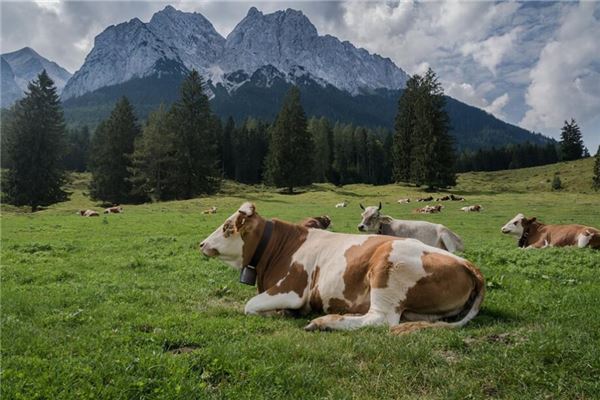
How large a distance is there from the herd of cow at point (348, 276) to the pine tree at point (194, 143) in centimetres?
5537

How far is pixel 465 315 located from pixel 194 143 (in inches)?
2438

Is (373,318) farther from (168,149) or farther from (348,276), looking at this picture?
(168,149)

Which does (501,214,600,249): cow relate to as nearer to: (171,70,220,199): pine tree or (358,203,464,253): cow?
(358,203,464,253): cow

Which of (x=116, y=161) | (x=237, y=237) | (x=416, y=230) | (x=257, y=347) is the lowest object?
(x=416, y=230)

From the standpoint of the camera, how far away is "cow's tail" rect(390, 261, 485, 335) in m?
6.05

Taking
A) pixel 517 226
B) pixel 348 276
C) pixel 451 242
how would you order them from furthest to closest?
1. pixel 517 226
2. pixel 451 242
3. pixel 348 276

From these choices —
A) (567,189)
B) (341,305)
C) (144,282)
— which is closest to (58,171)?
(144,282)

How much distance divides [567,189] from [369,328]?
91.6m

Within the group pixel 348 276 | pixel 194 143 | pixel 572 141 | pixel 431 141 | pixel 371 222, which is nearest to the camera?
pixel 348 276

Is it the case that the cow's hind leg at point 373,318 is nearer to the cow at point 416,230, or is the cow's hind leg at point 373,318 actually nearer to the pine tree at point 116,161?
the cow at point 416,230

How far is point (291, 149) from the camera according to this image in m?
77.7

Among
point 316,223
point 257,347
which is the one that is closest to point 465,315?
point 257,347

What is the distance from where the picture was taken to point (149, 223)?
1113 inches

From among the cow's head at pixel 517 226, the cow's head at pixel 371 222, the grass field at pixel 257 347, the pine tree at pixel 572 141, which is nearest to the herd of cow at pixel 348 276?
the grass field at pixel 257 347
